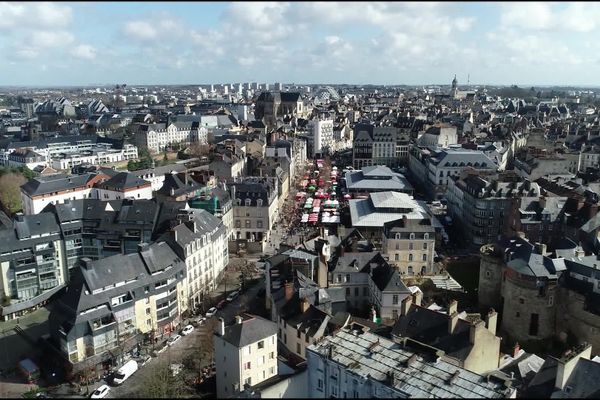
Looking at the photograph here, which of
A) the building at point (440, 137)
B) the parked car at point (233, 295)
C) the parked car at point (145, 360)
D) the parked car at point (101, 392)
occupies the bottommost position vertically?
the parked car at point (145, 360)

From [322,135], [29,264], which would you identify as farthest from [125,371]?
[322,135]

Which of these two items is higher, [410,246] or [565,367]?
[565,367]

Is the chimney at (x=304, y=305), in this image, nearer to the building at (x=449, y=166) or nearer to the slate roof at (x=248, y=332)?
the slate roof at (x=248, y=332)

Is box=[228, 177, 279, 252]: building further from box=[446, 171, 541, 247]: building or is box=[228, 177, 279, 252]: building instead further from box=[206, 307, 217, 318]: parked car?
box=[446, 171, 541, 247]: building

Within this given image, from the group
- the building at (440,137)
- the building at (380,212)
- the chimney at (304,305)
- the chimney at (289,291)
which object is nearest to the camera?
the chimney at (304,305)

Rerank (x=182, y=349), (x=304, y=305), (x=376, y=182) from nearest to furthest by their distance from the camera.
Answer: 1. (x=304, y=305)
2. (x=182, y=349)
3. (x=376, y=182)

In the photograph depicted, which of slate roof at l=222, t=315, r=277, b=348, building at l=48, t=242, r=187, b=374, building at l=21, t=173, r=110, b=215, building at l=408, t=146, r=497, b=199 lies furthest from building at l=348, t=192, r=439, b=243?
building at l=21, t=173, r=110, b=215

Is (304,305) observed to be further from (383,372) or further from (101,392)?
(101,392)

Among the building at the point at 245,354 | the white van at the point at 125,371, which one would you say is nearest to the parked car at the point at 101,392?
the white van at the point at 125,371
